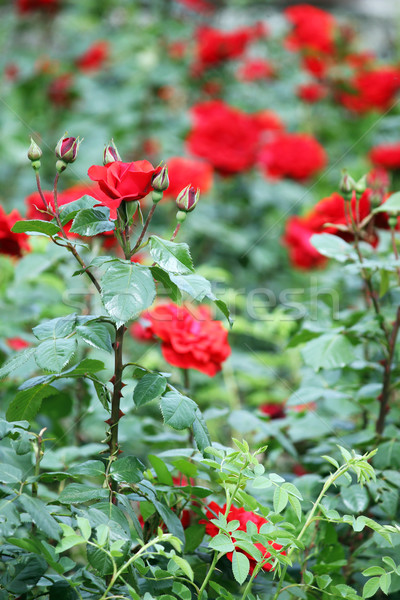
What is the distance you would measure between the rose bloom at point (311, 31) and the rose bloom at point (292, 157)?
866 mm

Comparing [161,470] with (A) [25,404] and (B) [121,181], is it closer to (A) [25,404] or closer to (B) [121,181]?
(A) [25,404]

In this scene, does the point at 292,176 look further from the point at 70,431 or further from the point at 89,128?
the point at 70,431

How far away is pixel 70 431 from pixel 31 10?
6.32 feet

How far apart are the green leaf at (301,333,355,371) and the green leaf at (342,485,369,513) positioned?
0.54 feet

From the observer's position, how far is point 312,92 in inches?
99.0

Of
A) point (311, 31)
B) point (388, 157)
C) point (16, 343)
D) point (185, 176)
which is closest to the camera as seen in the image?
point (16, 343)

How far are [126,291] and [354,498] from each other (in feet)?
1.47

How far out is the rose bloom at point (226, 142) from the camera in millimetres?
1917

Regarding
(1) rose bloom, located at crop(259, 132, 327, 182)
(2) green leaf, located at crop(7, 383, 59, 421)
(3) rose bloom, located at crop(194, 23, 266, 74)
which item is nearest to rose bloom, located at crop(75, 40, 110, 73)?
(3) rose bloom, located at crop(194, 23, 266, 74)

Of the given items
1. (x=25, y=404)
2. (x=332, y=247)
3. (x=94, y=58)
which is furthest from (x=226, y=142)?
(x=25, y=404)

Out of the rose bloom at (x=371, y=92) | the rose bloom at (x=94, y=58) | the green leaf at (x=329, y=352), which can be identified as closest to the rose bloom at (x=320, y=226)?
the green leaf at (x=329, y=352)

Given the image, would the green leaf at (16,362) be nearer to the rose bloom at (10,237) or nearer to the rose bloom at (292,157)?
the rose bloom at (10,237)

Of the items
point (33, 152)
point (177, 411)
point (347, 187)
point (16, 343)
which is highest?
point (33, 152)

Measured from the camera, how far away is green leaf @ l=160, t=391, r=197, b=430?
23.8 inches
